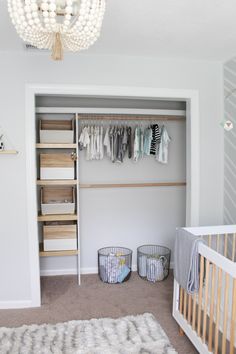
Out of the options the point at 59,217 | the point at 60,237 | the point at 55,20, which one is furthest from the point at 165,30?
the point at 60,237

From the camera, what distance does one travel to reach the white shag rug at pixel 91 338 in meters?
2.23

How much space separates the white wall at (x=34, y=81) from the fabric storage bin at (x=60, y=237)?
18.6 inches

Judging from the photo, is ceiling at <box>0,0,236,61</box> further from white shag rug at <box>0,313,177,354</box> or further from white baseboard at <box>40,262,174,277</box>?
white baseboard at <box>40,262,174,277</box>

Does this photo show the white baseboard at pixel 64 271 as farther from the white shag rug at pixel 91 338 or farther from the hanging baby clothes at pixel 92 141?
the hanging baby clothes at pixel 92 141

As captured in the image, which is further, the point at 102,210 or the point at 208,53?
the point at 102,210

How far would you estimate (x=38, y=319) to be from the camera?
270 centimetres

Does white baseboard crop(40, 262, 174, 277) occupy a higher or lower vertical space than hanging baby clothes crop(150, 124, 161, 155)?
lower

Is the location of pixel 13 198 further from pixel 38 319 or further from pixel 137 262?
pixel 137 262

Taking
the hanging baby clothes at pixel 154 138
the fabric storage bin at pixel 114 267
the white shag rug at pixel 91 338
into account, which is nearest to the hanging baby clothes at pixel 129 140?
the hanging baby clothes at pixel 154 138

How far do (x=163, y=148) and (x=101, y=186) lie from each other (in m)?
0.88

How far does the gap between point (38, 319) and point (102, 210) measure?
4.94 ft

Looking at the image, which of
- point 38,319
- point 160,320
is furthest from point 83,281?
point 160,320

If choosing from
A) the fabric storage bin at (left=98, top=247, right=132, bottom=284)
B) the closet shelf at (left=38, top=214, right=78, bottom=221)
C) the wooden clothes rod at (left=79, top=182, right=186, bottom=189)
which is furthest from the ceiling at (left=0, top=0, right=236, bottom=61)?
the fabric storage bin at (left=98, top=247, right=132, bottom=284)

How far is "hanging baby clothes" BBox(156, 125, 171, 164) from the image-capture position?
11.8ft
